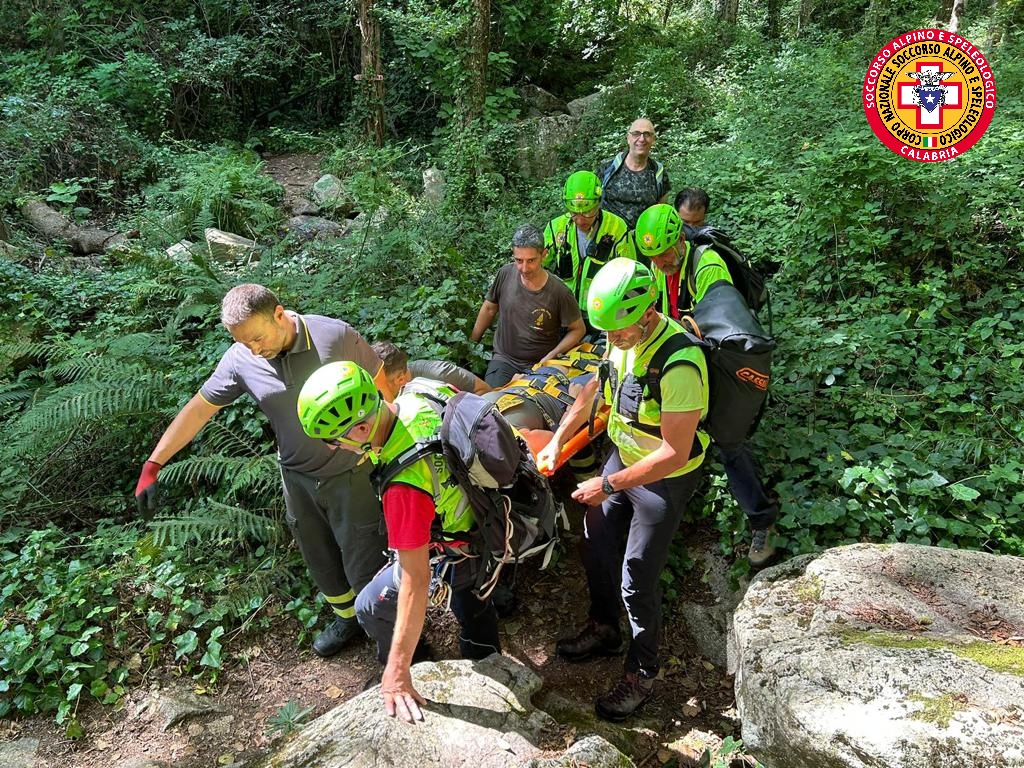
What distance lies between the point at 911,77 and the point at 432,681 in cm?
832

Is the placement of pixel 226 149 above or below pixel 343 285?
above

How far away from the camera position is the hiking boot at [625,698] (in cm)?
366

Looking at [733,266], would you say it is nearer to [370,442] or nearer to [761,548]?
[761,548]

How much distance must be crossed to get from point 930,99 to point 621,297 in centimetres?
678

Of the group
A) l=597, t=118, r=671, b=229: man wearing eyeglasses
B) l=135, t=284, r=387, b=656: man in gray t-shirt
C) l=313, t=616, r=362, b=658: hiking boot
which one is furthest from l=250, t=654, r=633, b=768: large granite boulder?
l=597, t=118, r=671, b=229: man wearing eyeglasses

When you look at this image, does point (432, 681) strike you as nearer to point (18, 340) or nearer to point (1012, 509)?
point (1012, 509)

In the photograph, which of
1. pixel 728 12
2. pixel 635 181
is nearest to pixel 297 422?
pixel 635 181

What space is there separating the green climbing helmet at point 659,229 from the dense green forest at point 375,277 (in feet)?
6.04

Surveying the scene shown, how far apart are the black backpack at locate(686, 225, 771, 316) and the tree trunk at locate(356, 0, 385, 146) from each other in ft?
34.9

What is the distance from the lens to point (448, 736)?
8.85 ft

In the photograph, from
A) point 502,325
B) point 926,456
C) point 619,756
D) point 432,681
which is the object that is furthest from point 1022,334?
point 432,681

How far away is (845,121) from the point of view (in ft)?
27.6

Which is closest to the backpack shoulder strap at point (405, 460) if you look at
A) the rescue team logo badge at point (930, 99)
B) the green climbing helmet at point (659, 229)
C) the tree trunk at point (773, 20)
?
the green climbing helmet at point (659, 229)

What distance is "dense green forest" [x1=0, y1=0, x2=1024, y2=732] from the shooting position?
13.9 ft
